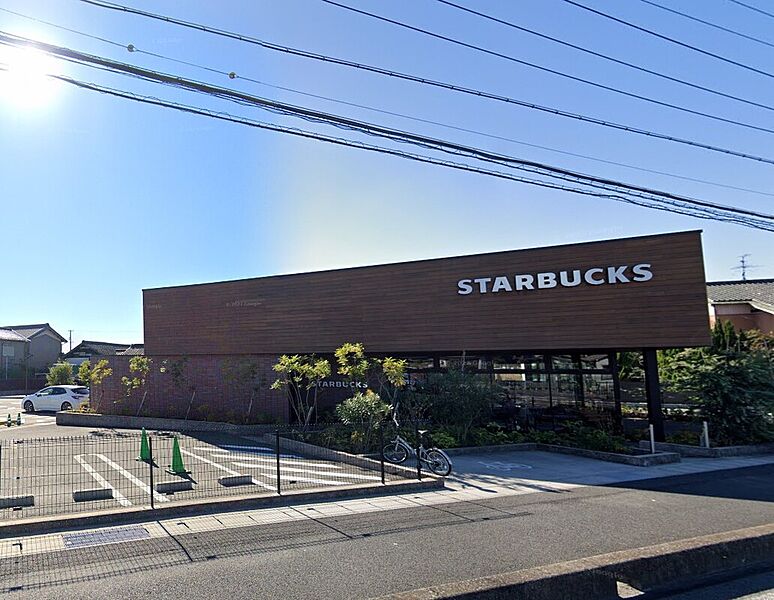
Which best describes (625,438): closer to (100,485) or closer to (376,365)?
(376,365)

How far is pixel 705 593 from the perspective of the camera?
4.91 meters

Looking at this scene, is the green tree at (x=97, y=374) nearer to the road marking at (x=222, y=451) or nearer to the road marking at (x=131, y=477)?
the road marking at (x=222, y=451)

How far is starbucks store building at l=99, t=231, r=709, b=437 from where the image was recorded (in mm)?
15164

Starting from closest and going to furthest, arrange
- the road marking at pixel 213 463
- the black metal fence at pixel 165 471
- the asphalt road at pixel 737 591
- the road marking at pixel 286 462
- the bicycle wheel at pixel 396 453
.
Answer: the asphalt road at pixel 737 591 < the black metal fence at pixel 165 471 < the road marking at pixel 213 463 < the road marking at pixel 286 462 < the bicycle wheel at pixel 396 453

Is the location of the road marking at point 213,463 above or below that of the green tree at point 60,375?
below

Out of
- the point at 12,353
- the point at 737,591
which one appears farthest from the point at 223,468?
the point at 12,353

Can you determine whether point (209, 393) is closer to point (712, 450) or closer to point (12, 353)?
point (712, 450)

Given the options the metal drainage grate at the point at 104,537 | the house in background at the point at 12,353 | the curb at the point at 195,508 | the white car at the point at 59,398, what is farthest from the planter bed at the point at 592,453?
the house in background at the point at 12,353

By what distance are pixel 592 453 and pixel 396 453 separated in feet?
16.4

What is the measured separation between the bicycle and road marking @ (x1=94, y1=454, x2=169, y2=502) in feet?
14.1

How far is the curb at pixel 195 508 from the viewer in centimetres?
704

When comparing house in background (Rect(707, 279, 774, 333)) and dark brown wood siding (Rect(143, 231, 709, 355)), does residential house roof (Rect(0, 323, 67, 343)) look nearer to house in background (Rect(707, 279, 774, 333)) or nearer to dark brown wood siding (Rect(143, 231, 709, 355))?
dark brown wood siding (Rect(143, 231, 709, 355))

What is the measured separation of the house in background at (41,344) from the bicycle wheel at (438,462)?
53.5 m

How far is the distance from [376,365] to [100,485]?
8.35m
